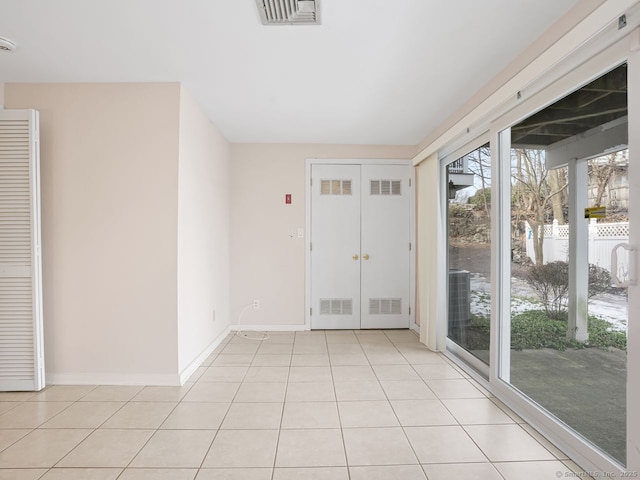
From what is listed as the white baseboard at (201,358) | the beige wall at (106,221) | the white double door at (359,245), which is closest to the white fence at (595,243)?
the white double door at (359,245)

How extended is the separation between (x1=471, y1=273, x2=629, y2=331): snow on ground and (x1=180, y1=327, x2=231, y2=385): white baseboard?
8.75 feet

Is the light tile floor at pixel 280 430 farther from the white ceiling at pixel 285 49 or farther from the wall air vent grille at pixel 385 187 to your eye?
the white ceiling at pixel 285 49

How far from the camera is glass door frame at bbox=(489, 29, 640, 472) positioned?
5.19ft

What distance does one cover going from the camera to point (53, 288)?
2.97 m

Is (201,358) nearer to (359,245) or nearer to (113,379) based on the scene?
(113,379)

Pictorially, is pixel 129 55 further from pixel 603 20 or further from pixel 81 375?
pixel 603 20

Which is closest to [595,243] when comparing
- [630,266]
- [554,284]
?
[630,266]

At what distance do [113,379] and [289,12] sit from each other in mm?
3033

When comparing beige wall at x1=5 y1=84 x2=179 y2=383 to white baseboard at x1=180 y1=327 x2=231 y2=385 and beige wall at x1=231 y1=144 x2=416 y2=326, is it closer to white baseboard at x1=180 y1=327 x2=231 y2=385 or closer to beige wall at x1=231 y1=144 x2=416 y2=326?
white baseboard at x1=180 y1=327 x2=231 y2=385

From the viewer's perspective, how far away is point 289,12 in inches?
79.6

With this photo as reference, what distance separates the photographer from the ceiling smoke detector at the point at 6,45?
2310 mm

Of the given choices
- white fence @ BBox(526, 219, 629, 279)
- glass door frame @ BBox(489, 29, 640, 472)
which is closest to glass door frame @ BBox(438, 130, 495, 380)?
glass door frame @ BBox(489, 29, 640, 472)

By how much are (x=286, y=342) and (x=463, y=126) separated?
9.64 feet

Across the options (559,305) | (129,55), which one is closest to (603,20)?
(559,305)
